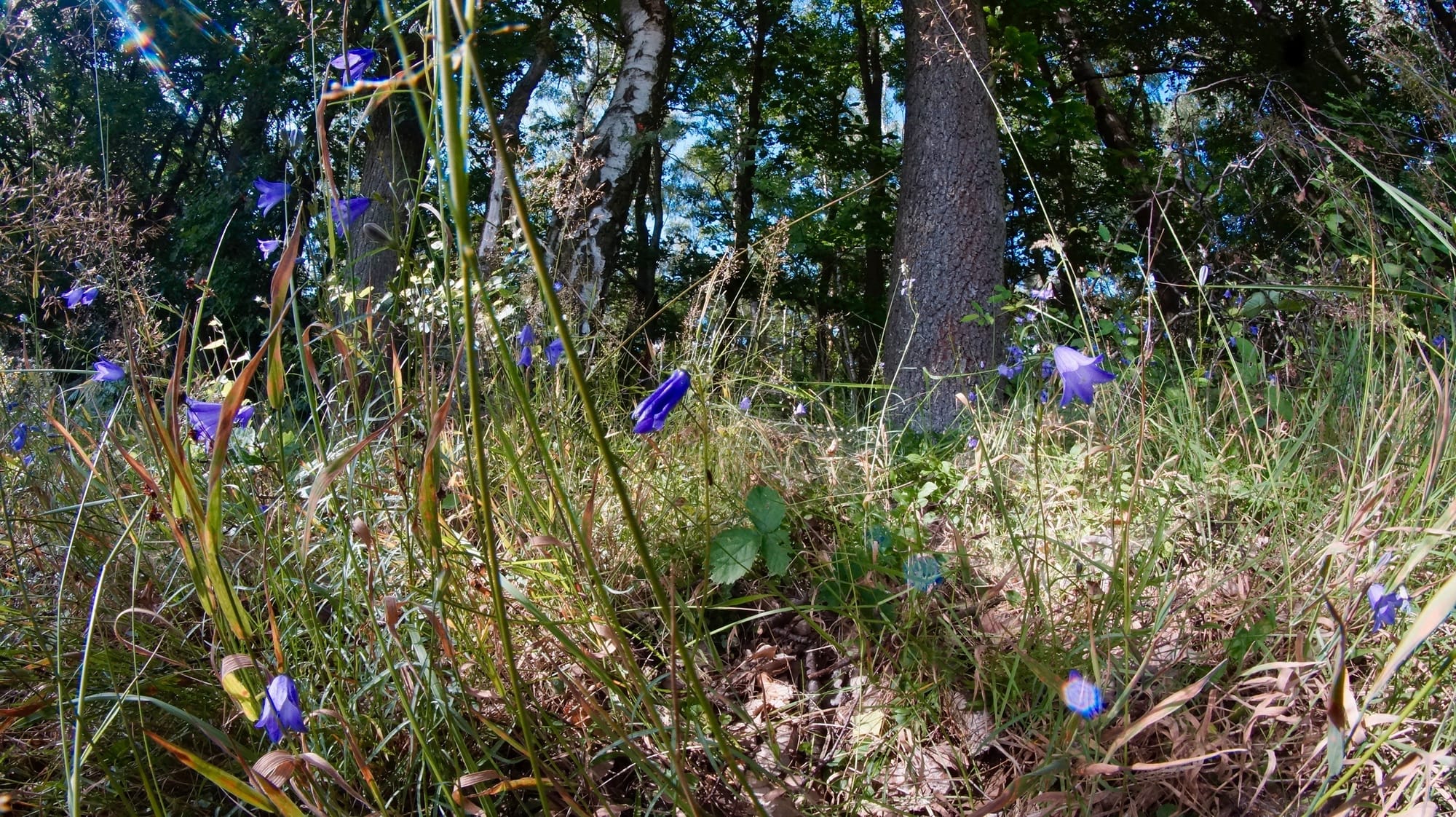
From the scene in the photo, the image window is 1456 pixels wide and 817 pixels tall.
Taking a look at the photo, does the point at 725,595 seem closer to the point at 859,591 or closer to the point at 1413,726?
the point at 859,591

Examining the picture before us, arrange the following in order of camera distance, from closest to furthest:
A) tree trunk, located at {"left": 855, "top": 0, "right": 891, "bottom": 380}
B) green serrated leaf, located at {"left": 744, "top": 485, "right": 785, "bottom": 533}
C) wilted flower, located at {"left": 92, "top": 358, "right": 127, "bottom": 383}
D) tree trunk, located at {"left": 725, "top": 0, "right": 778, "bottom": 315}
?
green serrated leaf, located at {"left": 744, "top": 485, "right": 785, "bottom": 533} < wilted flower, located at {"left": 92, "top": 358, "right": 127, "bottom": 383} < tree trunk, located at {"left": 855, "top": 0, "right": 891, "bottom": 380} < tree trunk, located at {"left": 725, "top": 0, "right": 778, "bottom": 315}

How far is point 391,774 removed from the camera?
3.58 ft

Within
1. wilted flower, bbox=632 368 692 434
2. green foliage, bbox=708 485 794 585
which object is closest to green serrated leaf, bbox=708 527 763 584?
green foliage, bbox=708 485 794 585

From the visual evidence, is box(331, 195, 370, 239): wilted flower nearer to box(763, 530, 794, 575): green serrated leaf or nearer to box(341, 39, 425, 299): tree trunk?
box(341, 39, 425, 299): tree trunk

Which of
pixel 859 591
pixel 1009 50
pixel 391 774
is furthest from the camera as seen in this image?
pixel 1009 50

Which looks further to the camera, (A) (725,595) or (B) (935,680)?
(A) (725,595)

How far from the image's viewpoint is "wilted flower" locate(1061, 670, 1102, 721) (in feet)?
3.15

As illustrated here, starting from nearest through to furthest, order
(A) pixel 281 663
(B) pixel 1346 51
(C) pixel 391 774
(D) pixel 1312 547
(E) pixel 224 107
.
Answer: (A) pixel 281 663 < (C) pixel 391 774 < (D) pixel 1312 547 < (B) pixel 1346 51 < (E) pixel 224 107

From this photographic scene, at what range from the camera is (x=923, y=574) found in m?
1.25

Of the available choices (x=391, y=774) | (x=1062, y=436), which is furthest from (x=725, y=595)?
(x=1062, y=436)

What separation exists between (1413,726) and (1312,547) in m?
0.32

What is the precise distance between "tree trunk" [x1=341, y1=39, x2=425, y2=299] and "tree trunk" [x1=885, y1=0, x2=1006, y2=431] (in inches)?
98.5

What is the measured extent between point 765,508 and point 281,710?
82cm

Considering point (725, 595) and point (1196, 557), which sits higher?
point (1196, 557)
